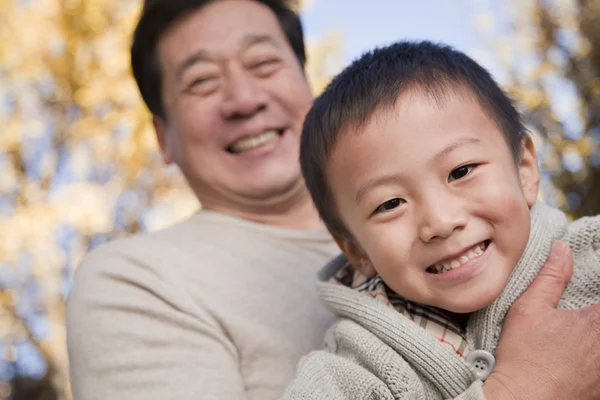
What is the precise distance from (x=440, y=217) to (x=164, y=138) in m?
1.80

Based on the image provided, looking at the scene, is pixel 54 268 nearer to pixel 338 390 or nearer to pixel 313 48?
pixel 313 48

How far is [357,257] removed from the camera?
67.3 inches

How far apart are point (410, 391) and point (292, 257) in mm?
912

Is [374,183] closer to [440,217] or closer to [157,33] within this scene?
[440,217]

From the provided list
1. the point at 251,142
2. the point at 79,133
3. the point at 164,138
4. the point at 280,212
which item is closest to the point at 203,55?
the point at 251,142

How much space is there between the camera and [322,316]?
81.4 inches

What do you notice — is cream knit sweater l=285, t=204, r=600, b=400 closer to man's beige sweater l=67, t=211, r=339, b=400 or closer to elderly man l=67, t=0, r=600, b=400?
elderly man l=67, t=0, r=600, b=400

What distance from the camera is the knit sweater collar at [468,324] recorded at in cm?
138

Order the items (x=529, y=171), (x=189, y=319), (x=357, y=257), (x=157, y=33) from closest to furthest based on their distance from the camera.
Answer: (x=529, y=171) → (x=357, y=257) → (x=189, y=319) → (x=157, y=33)

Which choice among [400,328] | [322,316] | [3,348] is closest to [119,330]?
[322,316]

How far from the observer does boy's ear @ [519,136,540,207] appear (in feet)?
5.16

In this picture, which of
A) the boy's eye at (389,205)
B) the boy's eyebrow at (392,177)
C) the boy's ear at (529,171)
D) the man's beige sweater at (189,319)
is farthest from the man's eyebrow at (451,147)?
the man's beige sweater at (189,319)

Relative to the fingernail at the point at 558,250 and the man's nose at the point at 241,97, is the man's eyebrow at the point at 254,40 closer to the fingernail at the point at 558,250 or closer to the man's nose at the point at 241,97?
the man's nose at the point at 241,97

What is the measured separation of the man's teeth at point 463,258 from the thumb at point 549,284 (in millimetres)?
160
